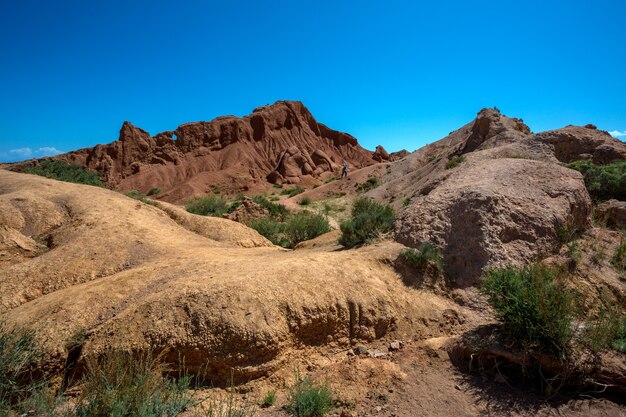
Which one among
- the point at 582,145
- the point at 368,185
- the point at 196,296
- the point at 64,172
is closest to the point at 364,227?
the point at 196,296

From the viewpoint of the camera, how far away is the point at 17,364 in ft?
13.4

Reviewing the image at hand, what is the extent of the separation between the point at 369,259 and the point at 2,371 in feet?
15.7

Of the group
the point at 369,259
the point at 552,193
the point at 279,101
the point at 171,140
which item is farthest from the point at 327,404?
the point at 279,101

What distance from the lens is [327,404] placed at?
4273mm

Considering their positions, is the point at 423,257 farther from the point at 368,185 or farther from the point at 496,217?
the point at 368,185

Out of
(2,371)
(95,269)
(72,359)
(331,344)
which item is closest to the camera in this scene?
(2,371)

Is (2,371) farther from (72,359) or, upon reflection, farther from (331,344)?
(331,344)

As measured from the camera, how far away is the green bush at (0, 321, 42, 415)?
384 cm

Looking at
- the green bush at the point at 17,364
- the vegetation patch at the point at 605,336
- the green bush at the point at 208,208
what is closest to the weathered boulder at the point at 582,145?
the vegetation patch at the point at 605,336

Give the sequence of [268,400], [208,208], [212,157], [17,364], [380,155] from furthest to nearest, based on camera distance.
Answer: [380,155]
[212,157]
[208,208]
[268,400]
[17,364]

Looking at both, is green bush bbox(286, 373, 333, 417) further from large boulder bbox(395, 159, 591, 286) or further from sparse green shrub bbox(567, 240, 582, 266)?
sparse green shrub bbox(567, 240, 582, 266)

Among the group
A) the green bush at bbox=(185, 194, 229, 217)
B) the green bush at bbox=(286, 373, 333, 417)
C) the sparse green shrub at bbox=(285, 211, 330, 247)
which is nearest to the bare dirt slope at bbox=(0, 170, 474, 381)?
the green bush at bbox=(286, 373, 333, 417)

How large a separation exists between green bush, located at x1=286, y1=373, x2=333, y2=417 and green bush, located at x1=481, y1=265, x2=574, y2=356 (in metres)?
2.45

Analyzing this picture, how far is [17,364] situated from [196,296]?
6.20 ft
